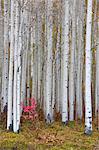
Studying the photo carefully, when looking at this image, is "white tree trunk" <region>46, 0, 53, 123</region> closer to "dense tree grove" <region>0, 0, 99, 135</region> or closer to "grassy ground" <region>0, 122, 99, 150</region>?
"dense tree grove" <region>0, 0, 99, 135</region>

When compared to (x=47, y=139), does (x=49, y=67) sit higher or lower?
higher

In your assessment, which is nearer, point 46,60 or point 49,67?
point 49,67

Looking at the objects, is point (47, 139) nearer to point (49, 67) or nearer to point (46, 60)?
point (49, 67)

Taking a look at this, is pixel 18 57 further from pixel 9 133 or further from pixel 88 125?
pixel 88 125

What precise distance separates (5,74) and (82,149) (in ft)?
14.9

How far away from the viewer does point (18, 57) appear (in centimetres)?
989

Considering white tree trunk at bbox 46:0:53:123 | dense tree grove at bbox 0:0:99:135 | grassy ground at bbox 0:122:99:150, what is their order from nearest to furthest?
1. grassy ground at bbox 0:122:99:150
2. dense tree grove at bbox 0:0:99:135
3. white tree trunk at bbox 46:0:53:123

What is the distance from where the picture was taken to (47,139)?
962cm

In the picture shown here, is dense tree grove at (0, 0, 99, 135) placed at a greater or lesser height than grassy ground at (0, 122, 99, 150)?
greater

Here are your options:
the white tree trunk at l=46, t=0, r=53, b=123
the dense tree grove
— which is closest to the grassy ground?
the dense tree grove

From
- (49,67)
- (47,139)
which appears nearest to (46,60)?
(49,67)

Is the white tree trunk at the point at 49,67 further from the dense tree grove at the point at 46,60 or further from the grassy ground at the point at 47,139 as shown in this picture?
the grassy ground at the point at 47,139

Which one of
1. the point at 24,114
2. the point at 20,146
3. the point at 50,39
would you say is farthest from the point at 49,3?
the point at 20,146

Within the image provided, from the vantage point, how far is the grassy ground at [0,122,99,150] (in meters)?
8.96
